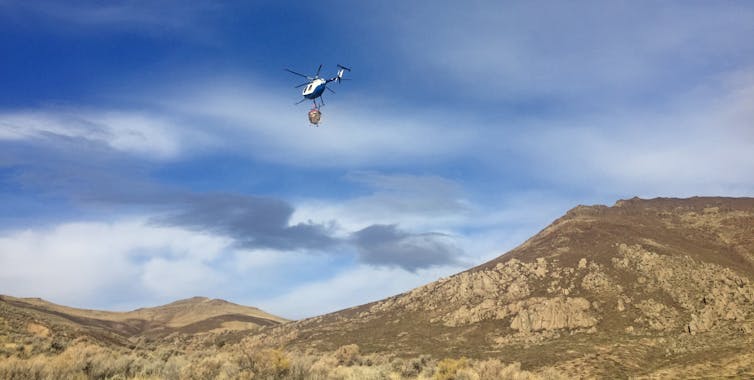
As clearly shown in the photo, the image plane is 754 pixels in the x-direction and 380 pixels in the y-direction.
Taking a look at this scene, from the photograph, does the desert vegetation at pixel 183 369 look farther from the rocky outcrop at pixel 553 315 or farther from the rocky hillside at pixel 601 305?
the rocky outcrop at pixel 553 315

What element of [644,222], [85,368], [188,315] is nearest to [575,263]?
[644,222]

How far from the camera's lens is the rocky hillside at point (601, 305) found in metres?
45.9

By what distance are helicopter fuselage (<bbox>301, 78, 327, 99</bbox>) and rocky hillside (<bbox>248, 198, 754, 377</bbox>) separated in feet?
104

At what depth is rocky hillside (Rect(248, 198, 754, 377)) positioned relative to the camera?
45.9 metres

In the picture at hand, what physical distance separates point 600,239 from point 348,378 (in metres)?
75.8

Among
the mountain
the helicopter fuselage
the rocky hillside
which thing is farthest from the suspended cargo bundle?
the mountain

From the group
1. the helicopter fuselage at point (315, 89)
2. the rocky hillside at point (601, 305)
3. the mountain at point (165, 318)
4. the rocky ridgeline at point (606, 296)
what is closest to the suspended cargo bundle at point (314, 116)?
the helicopter fuselage at point (315, 89)

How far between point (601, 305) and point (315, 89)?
168 ft

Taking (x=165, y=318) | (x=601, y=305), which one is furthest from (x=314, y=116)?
(x=165, y=318)

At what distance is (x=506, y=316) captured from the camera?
68.4 metres

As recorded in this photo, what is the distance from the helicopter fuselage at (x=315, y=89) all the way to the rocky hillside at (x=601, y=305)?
104ft

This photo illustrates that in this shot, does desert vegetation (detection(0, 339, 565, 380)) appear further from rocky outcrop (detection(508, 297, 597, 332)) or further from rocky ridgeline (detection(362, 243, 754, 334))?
rocky ridgeline (detection(362, 243, 754, 334))

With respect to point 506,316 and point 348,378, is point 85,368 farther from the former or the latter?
point 506,316

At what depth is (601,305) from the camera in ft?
211
